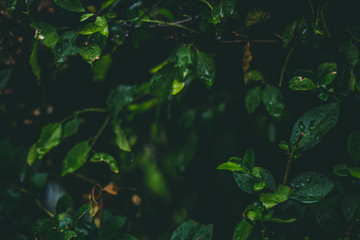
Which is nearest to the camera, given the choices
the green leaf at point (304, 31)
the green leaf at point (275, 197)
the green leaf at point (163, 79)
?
the green leaf at point (275, 197)

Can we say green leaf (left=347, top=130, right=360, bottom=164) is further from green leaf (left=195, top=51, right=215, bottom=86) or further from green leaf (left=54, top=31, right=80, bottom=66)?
green leaf (left=54, top=31, right=80, bottom=66)

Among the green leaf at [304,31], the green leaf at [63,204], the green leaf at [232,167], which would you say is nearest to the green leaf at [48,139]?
the green leaf at [63,204]

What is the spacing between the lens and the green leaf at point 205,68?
688 mm

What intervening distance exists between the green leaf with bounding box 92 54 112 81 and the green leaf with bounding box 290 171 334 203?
882 mm

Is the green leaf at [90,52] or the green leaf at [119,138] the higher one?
the green leaf at [90,52]

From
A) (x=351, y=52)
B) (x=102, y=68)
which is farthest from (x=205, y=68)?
(x=102, y=68)

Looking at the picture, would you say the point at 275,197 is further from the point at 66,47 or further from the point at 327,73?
the point at 66,47

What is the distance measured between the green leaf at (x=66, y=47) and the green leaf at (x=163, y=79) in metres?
0.22

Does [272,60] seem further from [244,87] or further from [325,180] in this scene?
[325,180]

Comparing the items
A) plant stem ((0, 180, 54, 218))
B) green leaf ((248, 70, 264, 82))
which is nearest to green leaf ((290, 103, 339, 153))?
green leaf ((248, 70, 264, 82))

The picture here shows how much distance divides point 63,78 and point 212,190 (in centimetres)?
80

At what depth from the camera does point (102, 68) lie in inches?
47.3

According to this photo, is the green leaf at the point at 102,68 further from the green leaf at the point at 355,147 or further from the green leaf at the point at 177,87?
the green leaf at the point at 355,147

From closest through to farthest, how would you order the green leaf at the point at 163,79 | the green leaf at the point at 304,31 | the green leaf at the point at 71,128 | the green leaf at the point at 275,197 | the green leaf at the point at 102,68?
the green leaf at the point at 275,197 < the green leaf at the point at 304,31 < the green leaf at the point at 163,79 < the green leaf at the point at 71,128 < the green leaf at the point at 102,68
